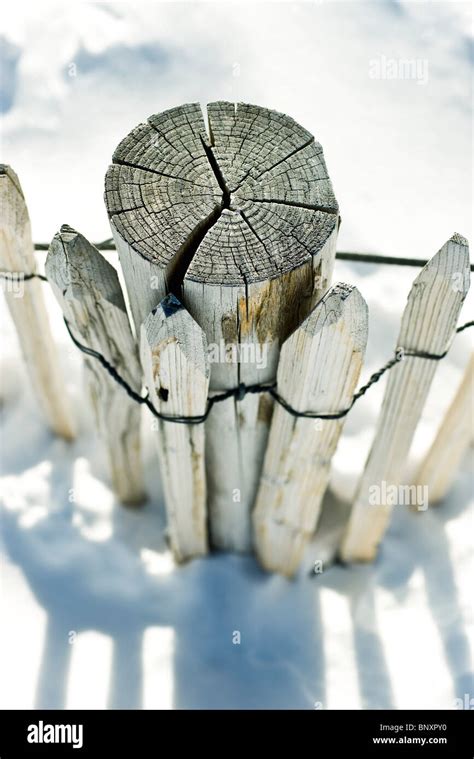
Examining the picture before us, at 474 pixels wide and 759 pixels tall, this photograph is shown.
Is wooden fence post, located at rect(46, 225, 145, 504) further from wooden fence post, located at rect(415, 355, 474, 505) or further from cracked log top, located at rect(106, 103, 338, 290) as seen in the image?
wooden fence post, located at rect(415, 355, 474, 505)

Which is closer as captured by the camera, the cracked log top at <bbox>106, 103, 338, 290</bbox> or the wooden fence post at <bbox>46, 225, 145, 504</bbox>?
the cracked log top at <bbox>106, 103, 338, 290</bbox>

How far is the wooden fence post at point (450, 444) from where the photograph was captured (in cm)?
275

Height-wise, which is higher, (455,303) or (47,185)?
(47,185)

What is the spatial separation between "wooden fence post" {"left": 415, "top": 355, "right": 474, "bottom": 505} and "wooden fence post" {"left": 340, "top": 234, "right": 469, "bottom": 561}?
0.90ft

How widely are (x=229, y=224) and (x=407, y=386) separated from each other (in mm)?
879

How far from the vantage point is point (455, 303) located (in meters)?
2.19

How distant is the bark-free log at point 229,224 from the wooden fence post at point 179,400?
0.09 metres

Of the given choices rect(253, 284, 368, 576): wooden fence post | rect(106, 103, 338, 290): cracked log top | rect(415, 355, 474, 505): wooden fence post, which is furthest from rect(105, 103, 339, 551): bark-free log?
rect(415, 355, 474, 505): wooden fence post

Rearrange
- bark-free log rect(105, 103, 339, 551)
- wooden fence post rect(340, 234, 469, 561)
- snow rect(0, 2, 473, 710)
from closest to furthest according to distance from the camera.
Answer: bark-free log rect(105, 103, 339, 551)
wooden fence post rect(340, 234, 469, 561)
snow rect(0, 2, 473, 710)

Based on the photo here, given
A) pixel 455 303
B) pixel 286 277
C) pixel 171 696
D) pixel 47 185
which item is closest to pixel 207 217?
pixel 286 277

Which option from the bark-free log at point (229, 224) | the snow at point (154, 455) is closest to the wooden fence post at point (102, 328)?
A: the bark-free log at point (229, 224)

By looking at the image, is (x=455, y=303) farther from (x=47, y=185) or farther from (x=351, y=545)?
(x=47, y=185)

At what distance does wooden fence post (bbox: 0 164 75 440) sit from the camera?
7.91 feet
